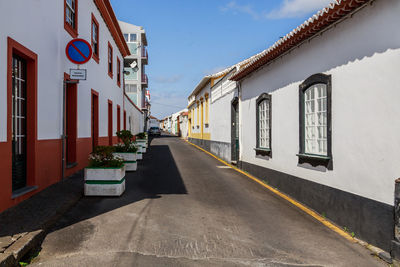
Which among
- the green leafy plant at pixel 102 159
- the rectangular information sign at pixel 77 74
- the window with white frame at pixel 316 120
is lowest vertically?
the green leafy plant at pixel 102 159

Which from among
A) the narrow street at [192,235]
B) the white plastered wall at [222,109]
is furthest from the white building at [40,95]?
the white plastered wall at [222,109]

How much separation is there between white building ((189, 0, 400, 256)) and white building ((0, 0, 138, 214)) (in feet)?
18.8

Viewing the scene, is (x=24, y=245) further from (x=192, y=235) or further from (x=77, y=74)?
(x=77, y=74)

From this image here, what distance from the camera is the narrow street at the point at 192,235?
12.8ft

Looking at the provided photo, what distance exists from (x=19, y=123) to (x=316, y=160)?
6369 millimetres

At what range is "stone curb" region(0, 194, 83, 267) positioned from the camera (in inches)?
135

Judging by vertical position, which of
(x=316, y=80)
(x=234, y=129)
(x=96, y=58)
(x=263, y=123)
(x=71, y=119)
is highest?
(x=96, y=58)

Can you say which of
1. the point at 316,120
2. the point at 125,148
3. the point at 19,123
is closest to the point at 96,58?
the point at 125,148

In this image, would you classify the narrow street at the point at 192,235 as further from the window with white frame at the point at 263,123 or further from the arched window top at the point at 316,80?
the arched window top at the point at 316,80

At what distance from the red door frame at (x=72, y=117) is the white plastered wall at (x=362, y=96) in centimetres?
658

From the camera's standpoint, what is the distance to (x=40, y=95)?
6840mm

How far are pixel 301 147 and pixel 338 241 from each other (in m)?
2.80

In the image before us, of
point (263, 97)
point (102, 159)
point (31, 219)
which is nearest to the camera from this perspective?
point (31, 219)

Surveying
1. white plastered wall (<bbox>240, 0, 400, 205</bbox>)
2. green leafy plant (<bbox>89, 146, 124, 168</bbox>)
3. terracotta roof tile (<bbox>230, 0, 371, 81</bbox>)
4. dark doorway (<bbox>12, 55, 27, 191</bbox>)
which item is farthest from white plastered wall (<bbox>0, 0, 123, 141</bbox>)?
white plastered wall (<bbox>240, 0, 400, 205</bbox>)
